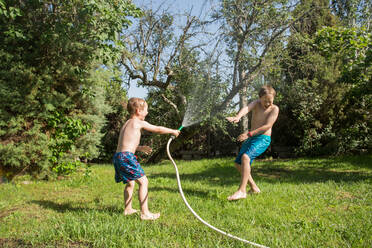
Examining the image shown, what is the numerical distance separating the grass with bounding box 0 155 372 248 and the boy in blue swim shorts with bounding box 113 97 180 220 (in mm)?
180

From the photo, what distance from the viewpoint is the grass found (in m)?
2.45

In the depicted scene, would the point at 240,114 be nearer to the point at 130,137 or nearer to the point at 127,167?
the point at 130,137

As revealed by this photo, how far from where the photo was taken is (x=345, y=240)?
2371 millimetres

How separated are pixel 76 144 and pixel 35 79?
1.76 meters

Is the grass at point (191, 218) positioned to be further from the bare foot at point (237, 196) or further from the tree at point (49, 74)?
the tree at point (49, 74)

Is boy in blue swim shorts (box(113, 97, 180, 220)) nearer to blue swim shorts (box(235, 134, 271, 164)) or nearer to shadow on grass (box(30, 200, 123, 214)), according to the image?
shadow on grass (box(30, 200, 123, 214))

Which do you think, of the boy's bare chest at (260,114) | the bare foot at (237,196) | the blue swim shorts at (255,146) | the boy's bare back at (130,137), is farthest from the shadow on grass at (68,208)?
the boy's bare chest at (260,114)

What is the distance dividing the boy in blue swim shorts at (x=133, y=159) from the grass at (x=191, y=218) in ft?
0.59

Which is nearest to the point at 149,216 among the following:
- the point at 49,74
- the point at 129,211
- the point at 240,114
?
the point at 129,211

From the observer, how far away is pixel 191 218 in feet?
10.2

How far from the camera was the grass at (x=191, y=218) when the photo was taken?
245 cm

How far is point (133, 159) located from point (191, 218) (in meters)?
0.97

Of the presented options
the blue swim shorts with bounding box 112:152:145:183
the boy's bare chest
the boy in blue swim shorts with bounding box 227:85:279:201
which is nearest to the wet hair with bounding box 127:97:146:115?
the blue swim shorts with bounding box 112:152:145:183

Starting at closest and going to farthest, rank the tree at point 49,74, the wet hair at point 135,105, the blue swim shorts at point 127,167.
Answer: the blue swim shorts at point 127,167 → the wet hair at point 135,105 → the tree at point 49,74
